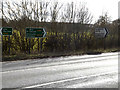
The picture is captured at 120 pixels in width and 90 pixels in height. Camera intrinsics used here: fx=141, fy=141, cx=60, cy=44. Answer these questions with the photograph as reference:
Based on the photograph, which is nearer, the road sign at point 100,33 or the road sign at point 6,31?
the road sign at point 6,31

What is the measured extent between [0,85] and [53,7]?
15621 mm

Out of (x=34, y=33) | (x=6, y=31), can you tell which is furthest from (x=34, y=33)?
(x=6, y=31)

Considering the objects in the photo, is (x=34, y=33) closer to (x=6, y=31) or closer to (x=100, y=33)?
(x=6, y=31)

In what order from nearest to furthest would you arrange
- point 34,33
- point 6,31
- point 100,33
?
point 6,31
point 34,33
point 100,33

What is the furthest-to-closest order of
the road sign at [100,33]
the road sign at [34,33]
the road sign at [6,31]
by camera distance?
the road sign at [100,33], the road sign at [34,33], the road sign at [6,31]

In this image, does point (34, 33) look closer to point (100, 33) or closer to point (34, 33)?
point (34, 33)

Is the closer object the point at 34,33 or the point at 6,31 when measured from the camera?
the point at 6,31

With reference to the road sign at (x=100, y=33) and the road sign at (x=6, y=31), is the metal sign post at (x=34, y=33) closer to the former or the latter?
the road sign at (x=6, y=31)

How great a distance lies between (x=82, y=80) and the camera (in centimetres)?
555

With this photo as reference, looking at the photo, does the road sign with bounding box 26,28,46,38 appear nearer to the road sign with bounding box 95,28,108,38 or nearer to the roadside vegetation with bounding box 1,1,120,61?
the roadside vegetation with bounding box 1,1,120,61

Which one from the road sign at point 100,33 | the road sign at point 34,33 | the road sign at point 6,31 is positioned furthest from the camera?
the road sign at point 100,33

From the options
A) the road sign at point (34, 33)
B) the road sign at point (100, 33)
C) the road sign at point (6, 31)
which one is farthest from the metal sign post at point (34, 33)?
the road sign at point (100, 33)

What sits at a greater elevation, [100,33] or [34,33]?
[100,33]

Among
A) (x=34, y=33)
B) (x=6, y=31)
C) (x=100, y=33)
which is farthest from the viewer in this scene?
(x=100, y=33)
